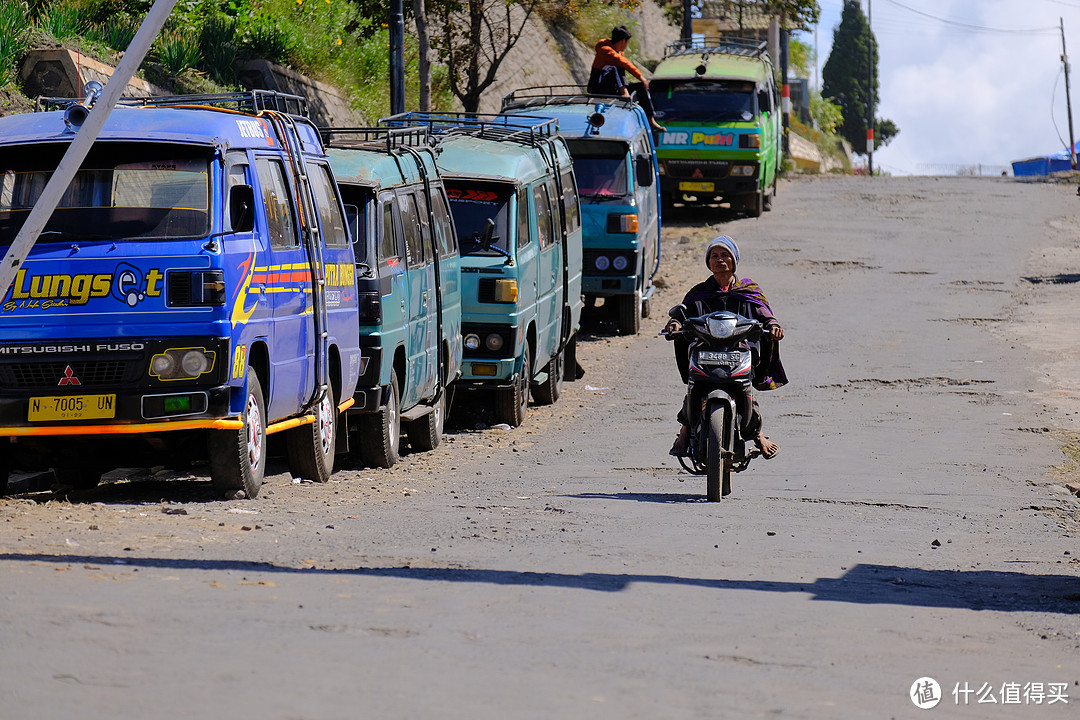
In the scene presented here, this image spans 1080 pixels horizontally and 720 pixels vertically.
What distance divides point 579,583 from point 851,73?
280ft

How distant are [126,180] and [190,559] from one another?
312 centimetres

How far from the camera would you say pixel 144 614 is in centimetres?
574

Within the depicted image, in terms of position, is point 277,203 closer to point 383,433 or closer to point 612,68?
point 383,433

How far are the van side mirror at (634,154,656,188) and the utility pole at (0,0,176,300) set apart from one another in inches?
519

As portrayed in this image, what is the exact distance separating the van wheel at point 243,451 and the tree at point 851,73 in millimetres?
81647

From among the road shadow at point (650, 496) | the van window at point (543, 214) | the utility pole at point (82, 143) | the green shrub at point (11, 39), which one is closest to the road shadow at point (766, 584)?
the utility pole at point (82, 143)

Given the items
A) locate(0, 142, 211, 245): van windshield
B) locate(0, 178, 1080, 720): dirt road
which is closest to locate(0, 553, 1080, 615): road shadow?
locate(0, 178, 1080, 720): dirt road

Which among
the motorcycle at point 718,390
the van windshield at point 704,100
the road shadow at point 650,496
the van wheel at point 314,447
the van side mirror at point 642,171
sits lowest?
the road shadow at point 650,496

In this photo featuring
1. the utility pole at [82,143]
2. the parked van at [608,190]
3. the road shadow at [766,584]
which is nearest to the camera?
the road shadow at [766,584]

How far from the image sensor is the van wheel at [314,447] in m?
10.9

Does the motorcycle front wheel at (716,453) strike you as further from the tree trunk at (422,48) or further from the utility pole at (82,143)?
the tree trunk at (422,48)

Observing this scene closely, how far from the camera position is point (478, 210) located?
49.2ft

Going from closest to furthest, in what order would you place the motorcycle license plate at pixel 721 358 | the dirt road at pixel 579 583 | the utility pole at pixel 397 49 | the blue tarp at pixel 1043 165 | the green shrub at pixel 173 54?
1. the dirt road at pixel 579 583
2. the motorcycle license plate at pixel 721 358
3. the utility pole at pixel 397 49
4. the green shrub at pixel 173 54
5. the blue tarp at pixel 1043 165

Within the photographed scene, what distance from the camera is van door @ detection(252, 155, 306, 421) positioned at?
978cm
